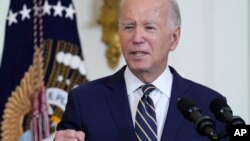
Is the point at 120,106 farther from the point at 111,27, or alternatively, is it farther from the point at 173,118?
the point at 111,27

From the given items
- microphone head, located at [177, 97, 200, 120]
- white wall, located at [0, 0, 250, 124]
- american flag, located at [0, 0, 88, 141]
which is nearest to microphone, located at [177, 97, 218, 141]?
microphone head, located at [177, 97, 200, 120]

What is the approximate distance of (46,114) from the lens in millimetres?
2377

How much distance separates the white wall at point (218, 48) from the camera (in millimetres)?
2857

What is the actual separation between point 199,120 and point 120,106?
58 centimetres

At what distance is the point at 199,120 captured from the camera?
3.46 feet

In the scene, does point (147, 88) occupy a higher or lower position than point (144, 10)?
lower

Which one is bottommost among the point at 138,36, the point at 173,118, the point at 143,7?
the point at 173,118

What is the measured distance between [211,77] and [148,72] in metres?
1.33

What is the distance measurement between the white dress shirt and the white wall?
117 cm

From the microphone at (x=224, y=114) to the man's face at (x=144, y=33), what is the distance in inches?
18.8

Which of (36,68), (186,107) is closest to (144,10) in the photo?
(186,107)

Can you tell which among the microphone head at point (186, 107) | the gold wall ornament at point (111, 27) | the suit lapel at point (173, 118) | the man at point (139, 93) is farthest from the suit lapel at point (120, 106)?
the gold wall ornament at point (111, 27)

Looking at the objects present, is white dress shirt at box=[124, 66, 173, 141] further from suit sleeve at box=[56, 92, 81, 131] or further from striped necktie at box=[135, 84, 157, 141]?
suit sleeve at box=[56, 92, 81, 131]

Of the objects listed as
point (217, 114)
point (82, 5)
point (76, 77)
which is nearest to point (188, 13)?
point (82, 5)
